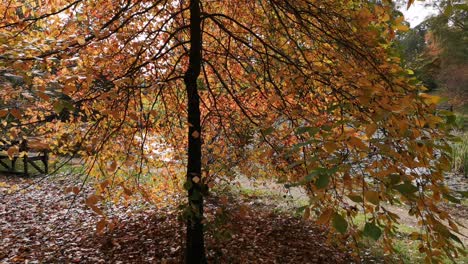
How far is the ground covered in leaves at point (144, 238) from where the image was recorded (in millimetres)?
5117

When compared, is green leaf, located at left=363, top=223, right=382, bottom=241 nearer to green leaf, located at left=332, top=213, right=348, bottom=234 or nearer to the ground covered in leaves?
green leaf, located at left=332, top=213, right=348, bottom=234

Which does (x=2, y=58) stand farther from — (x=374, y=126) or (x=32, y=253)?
(x=32, y=253)

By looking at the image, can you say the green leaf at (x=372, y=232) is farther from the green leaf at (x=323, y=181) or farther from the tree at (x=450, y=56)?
the tree at (x=450, y=56)

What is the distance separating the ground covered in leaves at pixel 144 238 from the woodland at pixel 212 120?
37 mm

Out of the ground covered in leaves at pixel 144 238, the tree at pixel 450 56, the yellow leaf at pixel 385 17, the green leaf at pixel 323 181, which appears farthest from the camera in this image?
the tree at pixel 450 56

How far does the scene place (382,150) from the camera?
1393mm

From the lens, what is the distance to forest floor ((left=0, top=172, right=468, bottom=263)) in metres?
5.12

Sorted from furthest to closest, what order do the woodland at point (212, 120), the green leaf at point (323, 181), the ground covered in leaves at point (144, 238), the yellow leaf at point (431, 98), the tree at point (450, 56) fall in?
the tree at point (450, 56) < the ground covered in leaves at point (144, 238) < the woodland at point (212, 120) < the yellow leaf at point (431, 98) < the green leaf at point (323, 181)

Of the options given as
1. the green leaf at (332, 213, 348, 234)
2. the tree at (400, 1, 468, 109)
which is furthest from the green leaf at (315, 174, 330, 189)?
the tree at (400, 1, 468, 109)

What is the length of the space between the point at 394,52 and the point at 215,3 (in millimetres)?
3114

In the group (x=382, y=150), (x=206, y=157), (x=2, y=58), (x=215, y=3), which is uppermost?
(x=215, y=3)

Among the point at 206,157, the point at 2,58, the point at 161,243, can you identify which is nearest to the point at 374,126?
the point at 2,58

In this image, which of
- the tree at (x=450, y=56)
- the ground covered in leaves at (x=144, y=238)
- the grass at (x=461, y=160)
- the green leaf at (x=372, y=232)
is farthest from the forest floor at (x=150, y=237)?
the tree at (x=450, y=56)

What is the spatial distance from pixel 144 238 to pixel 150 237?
3.7 inches
